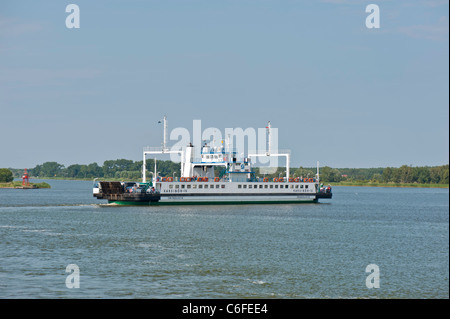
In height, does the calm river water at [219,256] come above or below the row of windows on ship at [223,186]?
below

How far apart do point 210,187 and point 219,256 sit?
58769 millimetres

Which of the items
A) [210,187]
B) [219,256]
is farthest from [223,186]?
[219,256]

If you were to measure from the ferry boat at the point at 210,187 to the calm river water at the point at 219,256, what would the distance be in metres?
20.5

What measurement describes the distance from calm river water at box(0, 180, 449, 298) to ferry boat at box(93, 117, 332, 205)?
20453mm

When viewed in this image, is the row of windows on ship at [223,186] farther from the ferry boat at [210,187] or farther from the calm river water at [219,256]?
the calm river water at [219,256]

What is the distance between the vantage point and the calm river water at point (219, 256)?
35312mm

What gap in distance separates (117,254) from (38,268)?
27.3 feet

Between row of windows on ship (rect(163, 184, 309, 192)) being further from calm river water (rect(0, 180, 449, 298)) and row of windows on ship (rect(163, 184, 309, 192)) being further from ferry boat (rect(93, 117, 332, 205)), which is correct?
calm river water (rect(0, 180, 449, 298))

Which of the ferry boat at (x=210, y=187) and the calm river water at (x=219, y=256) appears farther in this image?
the ferry boat at (x=210, y=187)

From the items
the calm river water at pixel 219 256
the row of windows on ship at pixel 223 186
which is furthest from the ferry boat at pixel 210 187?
the calm river water at pixel 219 256

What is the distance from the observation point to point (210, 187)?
10612 centimetres

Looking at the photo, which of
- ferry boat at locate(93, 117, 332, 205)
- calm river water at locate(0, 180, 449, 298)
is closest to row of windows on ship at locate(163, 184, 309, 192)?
ferry boat at locate(93, 117, 332, 205)
